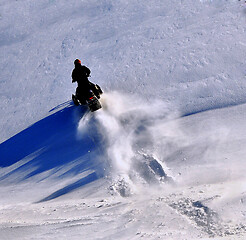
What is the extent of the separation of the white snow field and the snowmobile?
31cm

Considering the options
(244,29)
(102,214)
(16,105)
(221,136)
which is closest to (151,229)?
(102,214)

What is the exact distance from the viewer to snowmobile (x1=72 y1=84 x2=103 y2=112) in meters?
8.56

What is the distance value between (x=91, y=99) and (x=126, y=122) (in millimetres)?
1055

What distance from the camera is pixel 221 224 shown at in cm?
638

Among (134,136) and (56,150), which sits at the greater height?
(56,150)

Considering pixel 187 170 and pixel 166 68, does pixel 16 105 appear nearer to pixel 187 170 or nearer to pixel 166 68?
pixel 166 68

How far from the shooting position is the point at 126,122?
29.0 ft

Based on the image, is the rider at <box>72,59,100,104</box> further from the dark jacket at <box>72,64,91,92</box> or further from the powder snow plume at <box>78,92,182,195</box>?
the powder snow plume at <box>78,92,182,195</box>

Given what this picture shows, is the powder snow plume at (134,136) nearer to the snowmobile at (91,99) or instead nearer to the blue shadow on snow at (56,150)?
the blue shadow on snow at (56,150)

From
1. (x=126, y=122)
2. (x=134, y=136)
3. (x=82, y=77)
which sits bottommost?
(x=134, y=136)

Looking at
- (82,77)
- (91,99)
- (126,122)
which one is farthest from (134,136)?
(82,77)

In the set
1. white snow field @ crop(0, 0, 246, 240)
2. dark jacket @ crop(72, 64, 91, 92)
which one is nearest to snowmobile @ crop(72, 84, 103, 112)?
dark jacket @ crop(72, 64, 91, 92)

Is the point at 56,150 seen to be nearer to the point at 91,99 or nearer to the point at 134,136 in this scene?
the point at 91,99

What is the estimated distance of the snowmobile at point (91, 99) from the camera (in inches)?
337
